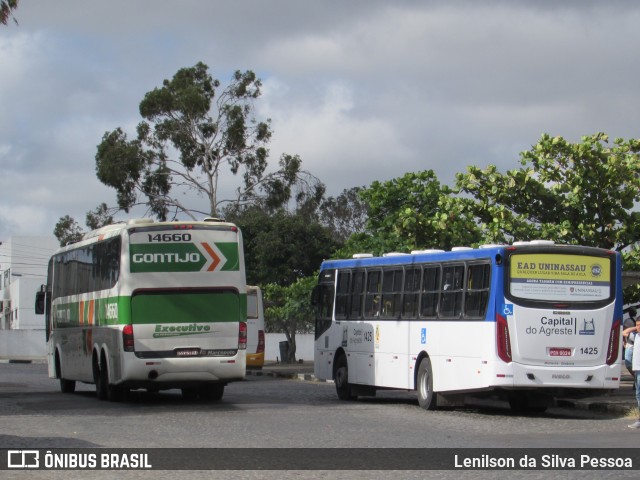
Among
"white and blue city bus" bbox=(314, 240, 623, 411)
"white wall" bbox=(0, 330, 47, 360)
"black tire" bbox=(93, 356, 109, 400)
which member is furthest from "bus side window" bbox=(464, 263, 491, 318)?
"white wall" bbox=(0, 330, 47, 360)

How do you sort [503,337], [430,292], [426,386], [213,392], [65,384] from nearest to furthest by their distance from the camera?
[503,337]
[426,386]
[430,292]
[213,392]
[65,384]

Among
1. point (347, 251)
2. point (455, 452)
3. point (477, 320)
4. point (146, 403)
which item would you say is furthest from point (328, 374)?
point (455, 452)

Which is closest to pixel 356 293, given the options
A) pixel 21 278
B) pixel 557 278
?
pixel 557 278

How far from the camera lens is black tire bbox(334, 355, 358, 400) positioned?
2712 cm

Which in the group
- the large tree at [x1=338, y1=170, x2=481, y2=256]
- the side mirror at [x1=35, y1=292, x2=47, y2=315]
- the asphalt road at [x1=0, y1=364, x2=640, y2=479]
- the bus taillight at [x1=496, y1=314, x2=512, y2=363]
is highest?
the large tree at [x1=338, y1=170, x2=481, y2=256]

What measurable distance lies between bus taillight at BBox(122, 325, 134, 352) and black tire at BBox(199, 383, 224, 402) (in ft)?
9.43

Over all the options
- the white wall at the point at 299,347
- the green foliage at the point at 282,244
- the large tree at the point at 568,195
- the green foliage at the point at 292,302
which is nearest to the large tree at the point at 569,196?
the large tree at the point at 568,195

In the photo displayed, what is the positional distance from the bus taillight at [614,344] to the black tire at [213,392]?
27.6 ft

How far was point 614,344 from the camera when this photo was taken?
21.6 meters

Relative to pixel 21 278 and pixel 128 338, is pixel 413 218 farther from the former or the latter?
pixel 21 278

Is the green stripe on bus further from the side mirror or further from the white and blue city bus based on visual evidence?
the side mirror

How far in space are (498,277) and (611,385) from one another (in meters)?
2.70

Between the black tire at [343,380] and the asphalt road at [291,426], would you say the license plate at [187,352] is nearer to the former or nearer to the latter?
the asphalt road at [291,426]

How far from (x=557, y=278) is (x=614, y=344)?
1574 millimetres
